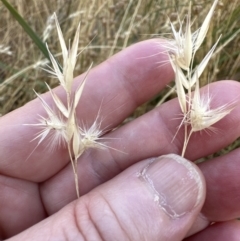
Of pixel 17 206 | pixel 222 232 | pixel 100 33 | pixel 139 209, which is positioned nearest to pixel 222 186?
pixel 222 232

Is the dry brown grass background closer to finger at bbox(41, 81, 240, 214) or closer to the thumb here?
finger at bbox(41, 81, 240, 214)

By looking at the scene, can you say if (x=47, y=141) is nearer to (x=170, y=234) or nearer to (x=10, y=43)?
(x=170, y=234)

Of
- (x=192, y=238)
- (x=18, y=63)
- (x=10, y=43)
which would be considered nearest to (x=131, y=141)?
(x=192, y=238)

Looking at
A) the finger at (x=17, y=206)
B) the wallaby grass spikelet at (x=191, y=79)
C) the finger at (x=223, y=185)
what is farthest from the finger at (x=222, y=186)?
the finger at (x=17, y=206)

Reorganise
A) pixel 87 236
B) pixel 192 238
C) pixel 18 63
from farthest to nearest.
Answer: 1. pixel 18 63
2. pixel 192 238
3. pixel 87 236

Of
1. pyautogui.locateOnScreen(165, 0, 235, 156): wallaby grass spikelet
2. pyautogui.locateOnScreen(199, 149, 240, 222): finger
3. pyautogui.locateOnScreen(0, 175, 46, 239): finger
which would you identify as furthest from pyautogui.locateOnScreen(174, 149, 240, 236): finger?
pyautogui.locateOnScreen(0, 175, 46, 239): finger

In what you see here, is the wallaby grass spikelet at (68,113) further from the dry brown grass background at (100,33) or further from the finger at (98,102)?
the dry brown grass background at (100,33)
